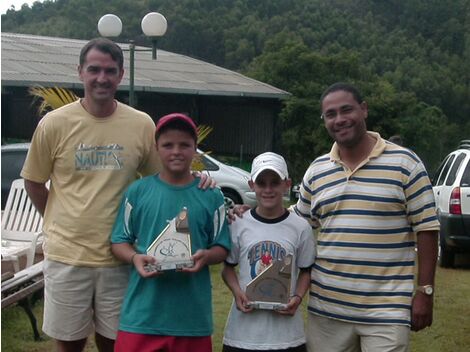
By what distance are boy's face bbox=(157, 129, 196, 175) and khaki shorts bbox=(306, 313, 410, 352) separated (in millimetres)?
978

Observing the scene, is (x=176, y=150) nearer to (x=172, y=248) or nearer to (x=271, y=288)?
(x=172, y=248)

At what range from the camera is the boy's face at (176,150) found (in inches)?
155

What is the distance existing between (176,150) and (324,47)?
49.0 metres

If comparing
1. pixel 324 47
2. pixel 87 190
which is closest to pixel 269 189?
pixel 87 190

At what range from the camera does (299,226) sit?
13.2 feet

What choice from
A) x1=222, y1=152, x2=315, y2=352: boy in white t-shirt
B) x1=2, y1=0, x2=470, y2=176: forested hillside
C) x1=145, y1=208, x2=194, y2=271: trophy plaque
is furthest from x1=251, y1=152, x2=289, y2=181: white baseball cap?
x1=2, y1=0, x2=470, y2=176: forested hillside

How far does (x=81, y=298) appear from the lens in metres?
4.21

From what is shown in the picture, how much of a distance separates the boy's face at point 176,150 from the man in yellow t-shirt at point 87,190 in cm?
30

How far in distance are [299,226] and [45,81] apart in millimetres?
15765

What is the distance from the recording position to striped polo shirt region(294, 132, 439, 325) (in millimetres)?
3846

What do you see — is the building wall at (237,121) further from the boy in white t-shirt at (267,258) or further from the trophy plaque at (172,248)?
the trophy plaque at (172,248)

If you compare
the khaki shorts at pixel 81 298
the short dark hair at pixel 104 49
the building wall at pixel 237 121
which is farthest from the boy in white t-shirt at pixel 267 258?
the building wall at pixel 237 121

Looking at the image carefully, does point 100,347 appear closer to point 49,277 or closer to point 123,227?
point 49,277

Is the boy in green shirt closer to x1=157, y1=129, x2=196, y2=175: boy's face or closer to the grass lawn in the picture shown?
x1=157, y1=129, x2=196, y2=175: boy's face
